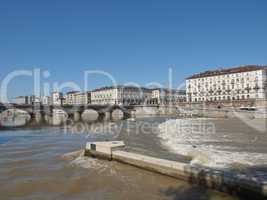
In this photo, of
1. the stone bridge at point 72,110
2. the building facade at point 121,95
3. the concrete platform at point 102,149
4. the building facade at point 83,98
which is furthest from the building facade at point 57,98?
the concrete platform at point 102,149

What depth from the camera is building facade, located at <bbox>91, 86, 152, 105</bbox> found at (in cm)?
15412

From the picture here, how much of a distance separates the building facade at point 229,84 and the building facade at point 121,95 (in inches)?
1207

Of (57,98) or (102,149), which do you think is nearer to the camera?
(102,149)

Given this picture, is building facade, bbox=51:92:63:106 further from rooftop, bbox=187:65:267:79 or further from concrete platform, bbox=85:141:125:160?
concrete platform, bbox=85:141:125:160

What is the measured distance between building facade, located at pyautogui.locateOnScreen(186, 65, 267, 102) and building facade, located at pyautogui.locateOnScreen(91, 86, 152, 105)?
30.7 metres

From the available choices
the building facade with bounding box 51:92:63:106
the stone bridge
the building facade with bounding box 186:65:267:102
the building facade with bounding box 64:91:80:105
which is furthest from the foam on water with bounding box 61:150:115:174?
the building facade with bounding box 64:91:80:105

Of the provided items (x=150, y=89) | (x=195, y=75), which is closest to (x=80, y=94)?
(x=150, y=89)

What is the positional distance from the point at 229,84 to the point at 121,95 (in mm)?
58230

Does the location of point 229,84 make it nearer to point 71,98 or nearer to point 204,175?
point 71,98

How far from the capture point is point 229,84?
117 m

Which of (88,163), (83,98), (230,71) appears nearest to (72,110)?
(230,71)

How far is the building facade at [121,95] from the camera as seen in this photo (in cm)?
15412

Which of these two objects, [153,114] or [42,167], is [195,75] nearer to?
[153,114]

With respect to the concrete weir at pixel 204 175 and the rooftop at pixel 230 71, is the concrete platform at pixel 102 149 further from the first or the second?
the rooftop at pixel 230 71
